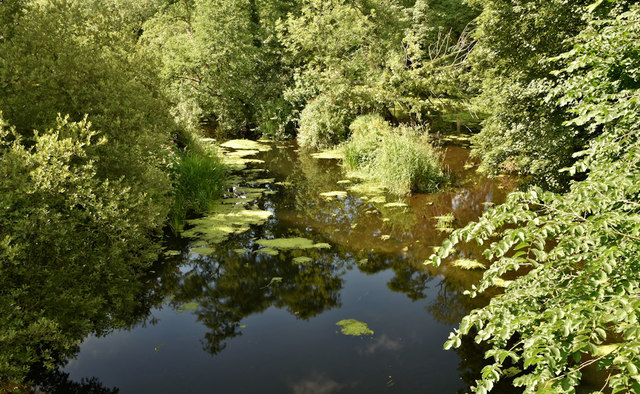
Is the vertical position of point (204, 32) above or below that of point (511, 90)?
above

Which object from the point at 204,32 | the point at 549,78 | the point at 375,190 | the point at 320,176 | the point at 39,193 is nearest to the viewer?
the point at 39,193

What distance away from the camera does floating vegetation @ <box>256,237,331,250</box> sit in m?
8.02

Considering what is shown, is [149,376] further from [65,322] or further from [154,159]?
[154,159]

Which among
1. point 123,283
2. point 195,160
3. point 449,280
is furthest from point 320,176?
point 123,283

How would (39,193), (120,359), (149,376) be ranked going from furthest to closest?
(120,359)
(149,376)
(39,193)

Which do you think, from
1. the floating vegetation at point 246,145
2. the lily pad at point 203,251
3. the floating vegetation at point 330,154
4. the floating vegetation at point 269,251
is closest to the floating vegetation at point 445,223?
the floating vegetation at point 269,251

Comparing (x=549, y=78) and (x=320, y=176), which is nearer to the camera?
(x=549, y=78)

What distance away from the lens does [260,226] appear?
912 cm

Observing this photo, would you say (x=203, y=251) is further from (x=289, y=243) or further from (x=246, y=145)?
(x=246, y=145)

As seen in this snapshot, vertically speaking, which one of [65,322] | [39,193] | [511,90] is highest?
[511,90]

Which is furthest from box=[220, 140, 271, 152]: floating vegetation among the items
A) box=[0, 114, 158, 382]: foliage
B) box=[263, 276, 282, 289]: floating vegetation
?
box=[0, 114, 158, 382]: foliage

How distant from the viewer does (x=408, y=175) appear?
10797 millimetres

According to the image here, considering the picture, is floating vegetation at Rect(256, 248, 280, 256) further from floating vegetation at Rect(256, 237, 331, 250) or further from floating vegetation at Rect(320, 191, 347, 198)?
floating vegetation at Rect(320, 191, 347, 198)

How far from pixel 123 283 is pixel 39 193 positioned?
5.29 feet
